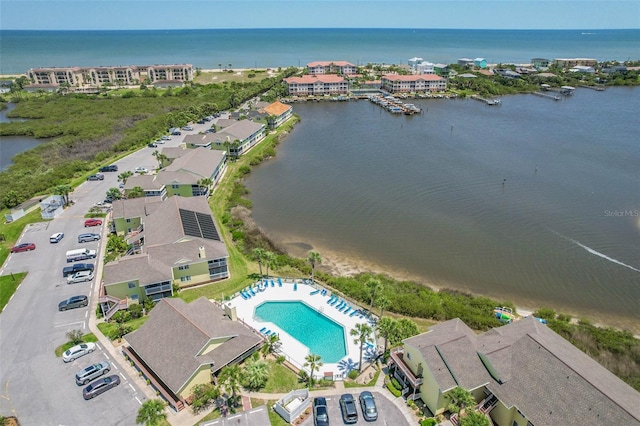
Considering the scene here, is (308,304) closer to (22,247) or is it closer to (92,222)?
(92,222)

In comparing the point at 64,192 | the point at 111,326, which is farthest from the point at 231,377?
the point at 64,192

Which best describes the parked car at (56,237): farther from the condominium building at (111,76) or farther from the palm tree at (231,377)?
the condominium building at (111,76)

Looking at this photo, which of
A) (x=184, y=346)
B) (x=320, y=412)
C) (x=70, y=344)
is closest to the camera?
(x=320, y=412)

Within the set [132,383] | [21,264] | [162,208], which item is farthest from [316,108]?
[132,383]

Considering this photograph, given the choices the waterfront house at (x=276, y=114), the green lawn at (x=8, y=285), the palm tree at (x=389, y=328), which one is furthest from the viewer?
the waterfront house at (x=276, y=114)

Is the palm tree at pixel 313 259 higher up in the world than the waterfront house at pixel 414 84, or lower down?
lower down

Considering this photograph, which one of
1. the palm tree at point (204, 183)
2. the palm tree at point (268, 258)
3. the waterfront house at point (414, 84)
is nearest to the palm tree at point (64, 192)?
the palm tree at point (204, 183)

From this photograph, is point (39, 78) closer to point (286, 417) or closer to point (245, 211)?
point (245, 211)
